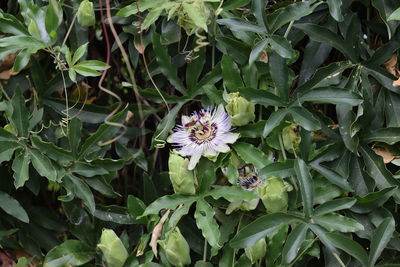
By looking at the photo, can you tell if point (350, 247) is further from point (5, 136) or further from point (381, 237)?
point (5, 136)

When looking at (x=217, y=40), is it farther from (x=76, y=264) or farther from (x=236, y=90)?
(x=76, y=264)

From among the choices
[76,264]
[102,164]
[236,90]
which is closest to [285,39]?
[236,90]

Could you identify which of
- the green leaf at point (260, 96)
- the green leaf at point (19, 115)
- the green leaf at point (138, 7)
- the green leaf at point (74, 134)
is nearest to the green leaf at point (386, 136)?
the green leaf at point (260, 96)

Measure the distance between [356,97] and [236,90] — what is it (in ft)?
0.87

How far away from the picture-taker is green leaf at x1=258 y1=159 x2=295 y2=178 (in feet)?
4.91

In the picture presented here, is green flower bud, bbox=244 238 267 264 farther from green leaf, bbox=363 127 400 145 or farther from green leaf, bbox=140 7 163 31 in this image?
green leaf, bbox=140 7 163 31

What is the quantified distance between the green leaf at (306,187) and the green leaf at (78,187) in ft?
1.59

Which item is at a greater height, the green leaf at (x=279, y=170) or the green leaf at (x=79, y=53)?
the green leaf at (x=79, y=53)

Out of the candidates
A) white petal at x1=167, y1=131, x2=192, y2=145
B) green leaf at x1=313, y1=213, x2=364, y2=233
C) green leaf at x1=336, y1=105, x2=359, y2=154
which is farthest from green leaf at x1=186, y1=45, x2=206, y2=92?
green leaf at x1=313, y1=213, x2=364, y2=233

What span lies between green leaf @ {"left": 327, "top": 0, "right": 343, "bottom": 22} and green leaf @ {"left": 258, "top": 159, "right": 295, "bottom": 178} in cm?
31

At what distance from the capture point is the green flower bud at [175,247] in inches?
61.2

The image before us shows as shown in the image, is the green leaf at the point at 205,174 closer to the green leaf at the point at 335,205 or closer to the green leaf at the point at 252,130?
the green leaf at the point at 252,130

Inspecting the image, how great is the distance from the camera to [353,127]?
1559mm

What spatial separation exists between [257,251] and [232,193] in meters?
0.13
